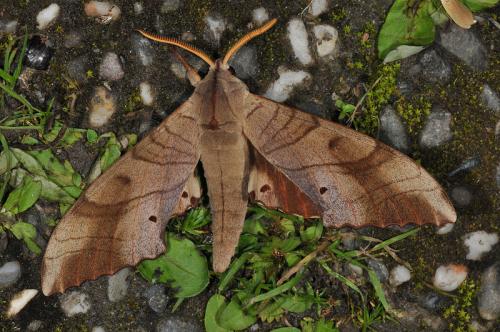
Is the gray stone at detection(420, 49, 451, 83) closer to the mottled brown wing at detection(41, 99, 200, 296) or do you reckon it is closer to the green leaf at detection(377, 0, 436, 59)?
the green leaf at detection(377, 0, 436, 59)

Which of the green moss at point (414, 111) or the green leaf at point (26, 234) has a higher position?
the green moss at point (414, 111)

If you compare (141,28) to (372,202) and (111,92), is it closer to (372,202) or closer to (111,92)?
(111,92)

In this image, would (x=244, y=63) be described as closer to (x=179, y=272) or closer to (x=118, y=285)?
(x=179, y=272)

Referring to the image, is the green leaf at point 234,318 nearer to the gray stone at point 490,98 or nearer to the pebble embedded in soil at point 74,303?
the pebble embedded in soil at point 74,303

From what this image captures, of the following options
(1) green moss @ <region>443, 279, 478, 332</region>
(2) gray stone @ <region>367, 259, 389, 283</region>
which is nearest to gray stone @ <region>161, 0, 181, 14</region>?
(2) gray stone @ <region>367, 259, 389, 283</region>

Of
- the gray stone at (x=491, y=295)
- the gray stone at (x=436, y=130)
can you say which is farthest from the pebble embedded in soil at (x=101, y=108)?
the gray stone at (x=491, y=295)

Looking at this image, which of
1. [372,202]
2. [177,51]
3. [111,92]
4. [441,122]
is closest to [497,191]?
[441,122]
